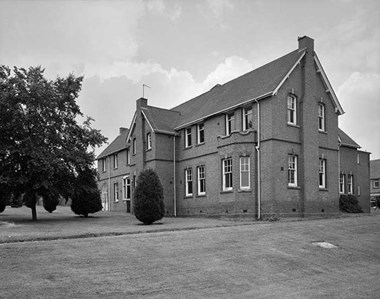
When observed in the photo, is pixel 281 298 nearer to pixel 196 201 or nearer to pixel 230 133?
pixel 230 133

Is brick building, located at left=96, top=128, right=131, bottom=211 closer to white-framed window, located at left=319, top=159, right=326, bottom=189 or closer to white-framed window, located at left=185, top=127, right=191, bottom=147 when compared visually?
white-framed window, located at left=185, top=127, right=191, bottom=147

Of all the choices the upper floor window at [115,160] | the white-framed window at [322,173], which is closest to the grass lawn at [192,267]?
the white-framed window at [322,173]

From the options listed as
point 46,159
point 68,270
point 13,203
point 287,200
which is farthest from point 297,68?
point 13,203

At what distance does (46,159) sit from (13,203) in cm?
2746

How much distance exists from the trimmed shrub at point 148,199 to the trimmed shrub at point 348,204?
63.2ft

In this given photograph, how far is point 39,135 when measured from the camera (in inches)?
1196

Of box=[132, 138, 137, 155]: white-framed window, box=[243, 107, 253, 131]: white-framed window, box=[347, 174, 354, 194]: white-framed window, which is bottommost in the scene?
box=[347, 174, 354, 194]: white-framed window

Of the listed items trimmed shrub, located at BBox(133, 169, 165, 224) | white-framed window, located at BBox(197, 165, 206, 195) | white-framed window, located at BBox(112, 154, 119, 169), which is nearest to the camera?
trimmed shrub, located at BBox(133, 169, 165, 224)

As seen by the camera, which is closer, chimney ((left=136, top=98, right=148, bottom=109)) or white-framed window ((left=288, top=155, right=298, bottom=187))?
white-framed window ((left=288, top=155, right=298, bottom=187))

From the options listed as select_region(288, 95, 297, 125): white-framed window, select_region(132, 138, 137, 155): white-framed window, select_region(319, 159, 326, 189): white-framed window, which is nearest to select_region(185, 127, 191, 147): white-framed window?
select_region(132, 138, 137, 155): white-framed window

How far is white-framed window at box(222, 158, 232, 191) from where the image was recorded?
30844mm

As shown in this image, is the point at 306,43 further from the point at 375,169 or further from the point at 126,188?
the point at 375,169

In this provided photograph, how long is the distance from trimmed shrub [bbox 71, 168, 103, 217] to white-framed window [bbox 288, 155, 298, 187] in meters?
15.0

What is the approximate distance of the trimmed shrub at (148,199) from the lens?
1040 inches
